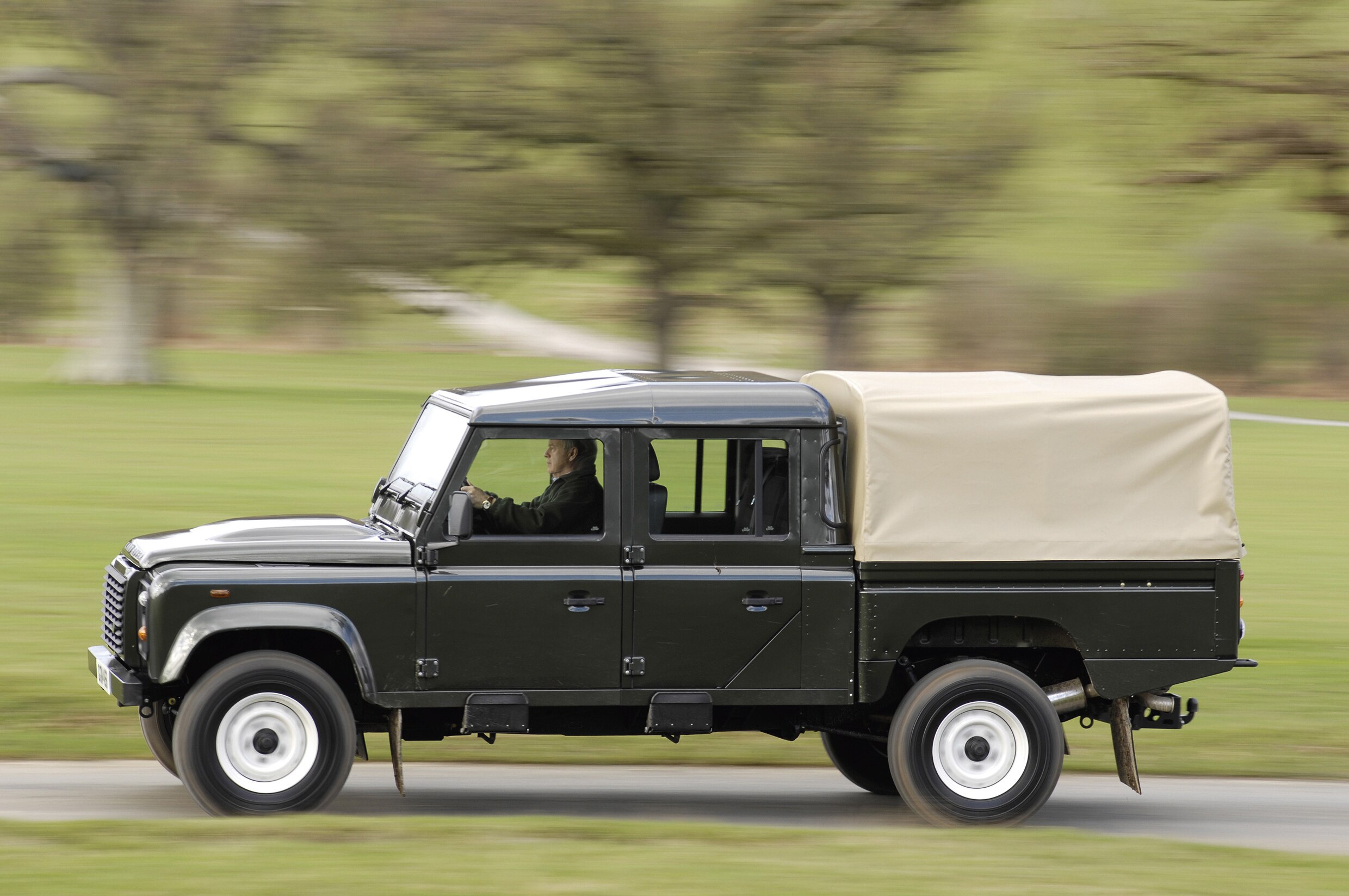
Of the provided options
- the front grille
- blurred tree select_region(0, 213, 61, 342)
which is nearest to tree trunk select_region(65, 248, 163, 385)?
blurred tree select_region(0, 213, 61, 342)

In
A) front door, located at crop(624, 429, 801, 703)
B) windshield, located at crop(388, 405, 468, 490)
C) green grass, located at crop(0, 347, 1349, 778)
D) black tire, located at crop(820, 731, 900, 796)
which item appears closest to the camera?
front door, located at crop(624, 429, 801, 703)

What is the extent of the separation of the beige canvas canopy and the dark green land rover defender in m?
0.01

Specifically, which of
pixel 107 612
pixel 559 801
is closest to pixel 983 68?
pixel 559 801

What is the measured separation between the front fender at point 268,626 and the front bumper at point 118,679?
0.15m

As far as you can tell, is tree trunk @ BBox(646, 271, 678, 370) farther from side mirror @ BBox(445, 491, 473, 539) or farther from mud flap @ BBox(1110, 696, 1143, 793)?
mud flap @ BBox(1110, 696, 1143, 793)

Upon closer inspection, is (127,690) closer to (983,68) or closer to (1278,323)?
(983,68)

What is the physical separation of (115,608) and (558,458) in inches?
79.9

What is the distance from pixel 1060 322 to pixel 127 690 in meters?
6.39

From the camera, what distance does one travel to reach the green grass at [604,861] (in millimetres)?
6059

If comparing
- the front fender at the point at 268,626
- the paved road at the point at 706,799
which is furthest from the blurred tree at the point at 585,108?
the front fender at the point at 268,626

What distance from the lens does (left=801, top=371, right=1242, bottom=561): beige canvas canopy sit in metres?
7.49

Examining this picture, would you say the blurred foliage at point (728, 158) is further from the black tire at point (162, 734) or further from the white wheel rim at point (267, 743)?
the white wheel rim at point (267, 743)

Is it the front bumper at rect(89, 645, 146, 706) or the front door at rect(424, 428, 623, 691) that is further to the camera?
the front door at rect(424, 428, 623, 691)

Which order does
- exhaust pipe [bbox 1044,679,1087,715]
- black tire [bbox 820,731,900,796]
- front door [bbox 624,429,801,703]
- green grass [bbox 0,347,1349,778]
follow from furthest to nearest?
green grass [bbox 0,347,1349,778] → black tire [bbox 820,731,900,796] → exhaust pipe [bbox 1044,679,1087,715] → front door [bbox 624,429,801,703]
